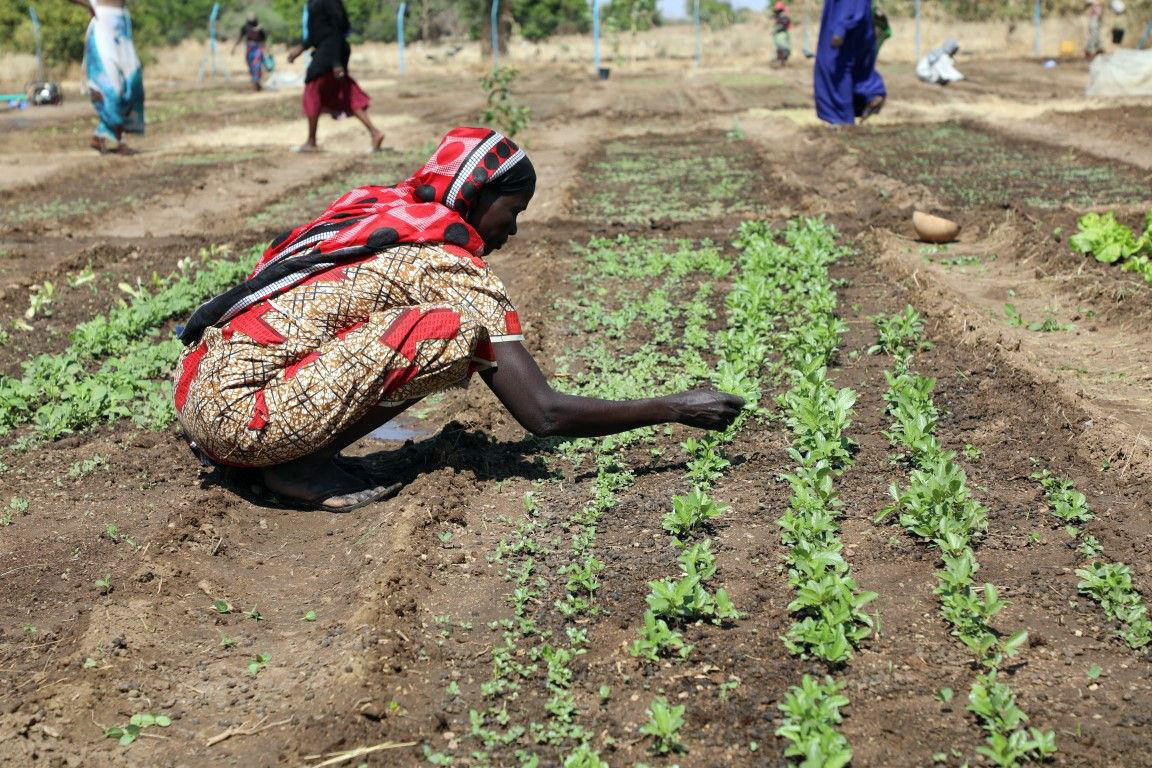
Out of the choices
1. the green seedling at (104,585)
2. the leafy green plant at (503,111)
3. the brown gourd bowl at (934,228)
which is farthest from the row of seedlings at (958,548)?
the leafy green plant at (503,111)

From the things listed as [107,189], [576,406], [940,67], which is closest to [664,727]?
[576,406]

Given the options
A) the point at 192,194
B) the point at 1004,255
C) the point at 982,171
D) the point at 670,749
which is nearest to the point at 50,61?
the point at 192,194

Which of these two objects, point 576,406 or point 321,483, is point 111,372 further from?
point 576,406

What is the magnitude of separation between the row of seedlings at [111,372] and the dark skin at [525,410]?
122 cm

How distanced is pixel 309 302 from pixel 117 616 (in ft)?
3.55

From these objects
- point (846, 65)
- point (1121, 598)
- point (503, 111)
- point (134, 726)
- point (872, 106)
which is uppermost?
point (846, 65)

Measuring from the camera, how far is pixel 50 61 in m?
28.0

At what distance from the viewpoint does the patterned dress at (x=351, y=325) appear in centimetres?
383

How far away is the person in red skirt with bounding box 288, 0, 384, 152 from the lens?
42.4 ft

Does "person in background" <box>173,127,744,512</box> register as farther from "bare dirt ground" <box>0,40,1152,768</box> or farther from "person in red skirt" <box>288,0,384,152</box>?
"person in red skirt" <box>288,0,384,152</box>

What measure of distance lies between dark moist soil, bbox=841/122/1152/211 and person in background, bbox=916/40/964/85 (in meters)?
7.86

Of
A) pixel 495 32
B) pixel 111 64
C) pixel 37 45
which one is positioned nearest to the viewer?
pixel 111 64

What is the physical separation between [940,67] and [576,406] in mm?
19589

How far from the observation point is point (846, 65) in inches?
574
